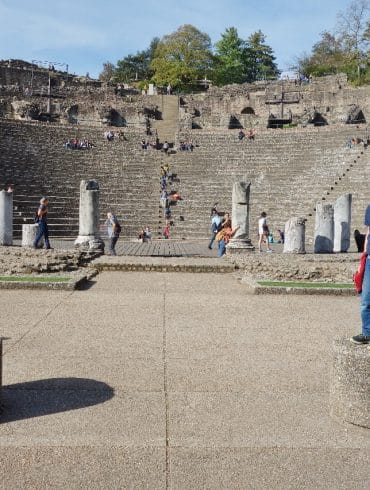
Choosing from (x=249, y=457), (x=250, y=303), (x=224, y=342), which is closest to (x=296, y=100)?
(x=250, y=303)

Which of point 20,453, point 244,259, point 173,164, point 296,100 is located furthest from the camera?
point 296,100

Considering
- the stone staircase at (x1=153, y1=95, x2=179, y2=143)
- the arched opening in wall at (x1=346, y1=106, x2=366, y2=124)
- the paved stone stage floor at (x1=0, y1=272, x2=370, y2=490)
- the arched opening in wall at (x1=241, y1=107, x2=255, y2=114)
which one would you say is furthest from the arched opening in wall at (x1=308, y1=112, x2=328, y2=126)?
the paved stone stage floor at (x1=0, y1=272, x2=370, y2=490)

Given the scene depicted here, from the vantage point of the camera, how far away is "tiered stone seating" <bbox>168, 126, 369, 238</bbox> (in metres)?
27.5

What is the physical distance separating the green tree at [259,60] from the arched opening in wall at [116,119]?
111 ft

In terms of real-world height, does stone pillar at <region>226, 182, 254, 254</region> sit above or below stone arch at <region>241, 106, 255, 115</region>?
below

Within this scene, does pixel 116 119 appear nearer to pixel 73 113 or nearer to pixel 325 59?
pixel 73 113

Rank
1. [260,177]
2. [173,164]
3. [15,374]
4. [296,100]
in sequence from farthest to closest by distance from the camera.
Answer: [296,100]
[173,164]
[260,177]
[15,374]

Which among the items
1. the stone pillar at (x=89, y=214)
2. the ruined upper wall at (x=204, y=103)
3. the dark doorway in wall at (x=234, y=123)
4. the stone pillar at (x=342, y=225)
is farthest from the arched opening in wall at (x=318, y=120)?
the stone pillar at (x=89, y=214)

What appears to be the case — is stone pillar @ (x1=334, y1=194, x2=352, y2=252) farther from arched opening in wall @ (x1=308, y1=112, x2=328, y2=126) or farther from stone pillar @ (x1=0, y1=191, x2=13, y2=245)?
arched opening in wall @ (x1=308, y1=112, x2=328, y2=126)

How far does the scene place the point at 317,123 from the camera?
42406mm

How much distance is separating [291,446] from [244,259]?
10.7 m

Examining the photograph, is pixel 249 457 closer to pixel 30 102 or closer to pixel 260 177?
pixel 260 177

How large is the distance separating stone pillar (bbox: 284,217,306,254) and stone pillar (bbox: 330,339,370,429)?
13697 millimetres

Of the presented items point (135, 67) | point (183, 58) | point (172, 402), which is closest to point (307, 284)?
point (172, 402)
